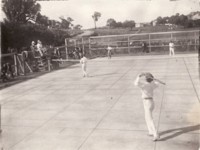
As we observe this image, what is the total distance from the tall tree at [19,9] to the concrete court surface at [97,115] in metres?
18.8

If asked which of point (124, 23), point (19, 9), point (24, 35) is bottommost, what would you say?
point (24, 35)

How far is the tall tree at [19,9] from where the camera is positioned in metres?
33.0

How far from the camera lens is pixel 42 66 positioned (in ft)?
70.4

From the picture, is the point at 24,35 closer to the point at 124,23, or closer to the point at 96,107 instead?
the point at 124,23

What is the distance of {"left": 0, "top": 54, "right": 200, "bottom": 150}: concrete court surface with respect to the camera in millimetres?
7574

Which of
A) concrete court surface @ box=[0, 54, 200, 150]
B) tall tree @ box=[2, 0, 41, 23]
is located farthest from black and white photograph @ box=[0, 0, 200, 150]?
tall tree @ box=[2, 0, 41, 23]

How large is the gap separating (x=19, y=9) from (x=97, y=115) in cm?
2964

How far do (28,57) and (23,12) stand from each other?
50.9 ft

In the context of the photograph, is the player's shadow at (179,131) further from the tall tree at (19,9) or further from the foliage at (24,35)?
the tall tree at (19,9)

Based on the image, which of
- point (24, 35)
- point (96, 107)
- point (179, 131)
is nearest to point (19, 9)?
point (24, 35)

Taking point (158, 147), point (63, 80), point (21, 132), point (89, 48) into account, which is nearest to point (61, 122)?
point (21, 132)

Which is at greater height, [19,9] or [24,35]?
[19,9]

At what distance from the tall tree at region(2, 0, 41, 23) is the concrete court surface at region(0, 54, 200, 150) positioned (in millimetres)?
18819

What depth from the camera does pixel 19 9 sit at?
119 ft
